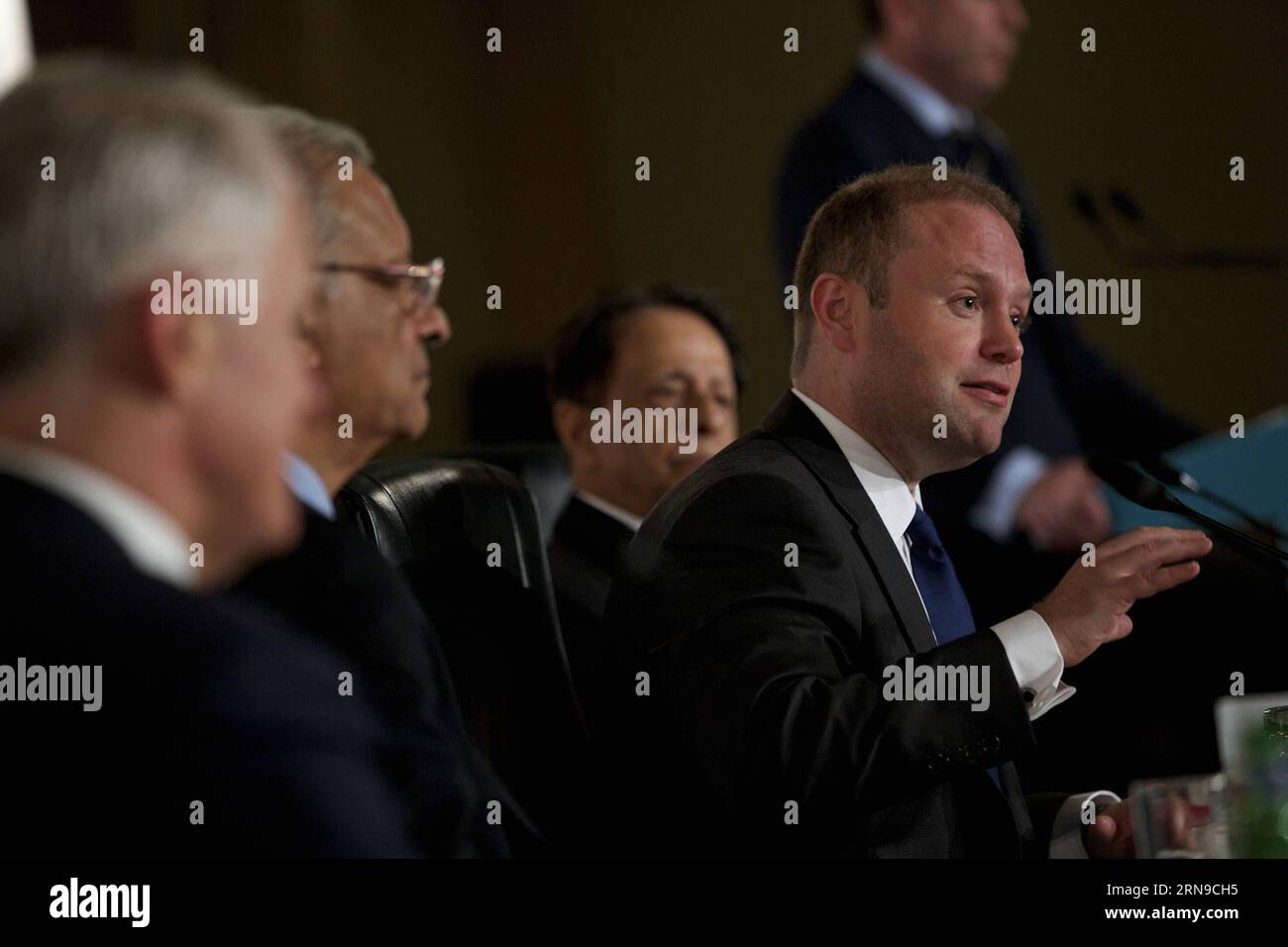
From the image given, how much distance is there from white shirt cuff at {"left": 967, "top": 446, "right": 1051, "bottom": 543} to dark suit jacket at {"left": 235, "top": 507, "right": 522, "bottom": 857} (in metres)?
0.82

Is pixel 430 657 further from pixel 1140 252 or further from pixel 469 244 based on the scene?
pixel 469 244

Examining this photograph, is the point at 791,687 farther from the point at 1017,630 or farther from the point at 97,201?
the point at 97,201

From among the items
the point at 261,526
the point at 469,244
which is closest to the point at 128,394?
the point at 261,526

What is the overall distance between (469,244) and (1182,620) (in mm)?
2455

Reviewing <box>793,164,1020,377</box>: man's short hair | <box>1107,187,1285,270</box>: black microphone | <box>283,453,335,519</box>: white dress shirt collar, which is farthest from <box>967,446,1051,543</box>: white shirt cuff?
<box>1107,187,1285,270</box>: black microphone

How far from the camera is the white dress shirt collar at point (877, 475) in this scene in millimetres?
1571

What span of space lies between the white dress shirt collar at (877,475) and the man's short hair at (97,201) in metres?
0.85

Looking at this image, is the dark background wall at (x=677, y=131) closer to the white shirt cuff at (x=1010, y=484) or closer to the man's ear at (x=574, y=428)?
the man's ear at (x=574, y=428)

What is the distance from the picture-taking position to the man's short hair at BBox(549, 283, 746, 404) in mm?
2301

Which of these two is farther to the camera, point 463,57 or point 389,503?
point 463,57

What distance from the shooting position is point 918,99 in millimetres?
2232

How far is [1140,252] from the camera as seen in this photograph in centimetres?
327

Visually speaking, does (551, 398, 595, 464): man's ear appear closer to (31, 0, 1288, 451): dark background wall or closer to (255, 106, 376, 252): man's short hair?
(31, 0, 1288, 451): dark background wall

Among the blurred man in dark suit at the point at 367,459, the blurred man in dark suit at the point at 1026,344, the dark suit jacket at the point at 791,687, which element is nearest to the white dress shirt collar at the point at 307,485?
the blurred man in dark suit at the point at 367,459
